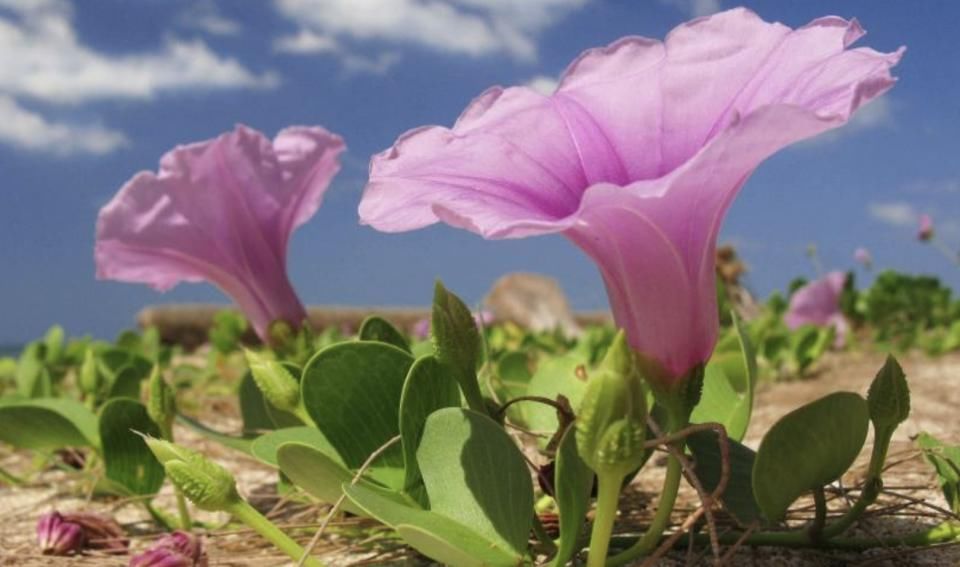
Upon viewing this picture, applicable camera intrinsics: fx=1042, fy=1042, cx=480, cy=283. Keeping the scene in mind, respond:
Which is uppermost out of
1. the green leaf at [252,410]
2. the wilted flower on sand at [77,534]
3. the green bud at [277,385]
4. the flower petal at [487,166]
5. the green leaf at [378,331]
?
the flower petal at [487,166]

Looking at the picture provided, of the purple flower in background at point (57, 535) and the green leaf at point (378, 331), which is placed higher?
the green leaf at point (378, 331)

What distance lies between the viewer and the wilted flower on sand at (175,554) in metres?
1.15

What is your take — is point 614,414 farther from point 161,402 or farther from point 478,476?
point 161,402

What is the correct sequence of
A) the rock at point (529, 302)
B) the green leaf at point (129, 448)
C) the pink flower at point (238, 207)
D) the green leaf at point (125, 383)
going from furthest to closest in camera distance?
the rock at point (529, 302)
the green leaf at point (125, 383)
the pink flower at point (238, 207)
the green leaf at point (129, 448)

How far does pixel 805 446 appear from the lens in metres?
0.97

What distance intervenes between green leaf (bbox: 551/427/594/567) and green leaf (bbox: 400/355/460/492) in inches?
7.3

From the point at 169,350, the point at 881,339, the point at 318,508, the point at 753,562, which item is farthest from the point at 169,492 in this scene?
the point at 881,339

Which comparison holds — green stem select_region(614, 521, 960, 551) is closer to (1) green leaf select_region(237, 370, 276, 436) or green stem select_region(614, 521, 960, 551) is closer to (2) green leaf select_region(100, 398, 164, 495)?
(1) green leaf select_region(237, 370, 276, 436)

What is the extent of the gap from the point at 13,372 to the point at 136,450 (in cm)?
194

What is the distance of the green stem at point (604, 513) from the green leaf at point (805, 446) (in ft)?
0.55

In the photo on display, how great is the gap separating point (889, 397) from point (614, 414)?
1.31 ft

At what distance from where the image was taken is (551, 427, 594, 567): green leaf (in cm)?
87

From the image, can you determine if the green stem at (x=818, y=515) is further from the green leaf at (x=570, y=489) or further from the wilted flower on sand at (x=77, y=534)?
the wilted flower on sand at (x=77, y=534)

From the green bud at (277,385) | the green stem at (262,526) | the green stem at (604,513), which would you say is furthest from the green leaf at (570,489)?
the green bud at (277,385)
